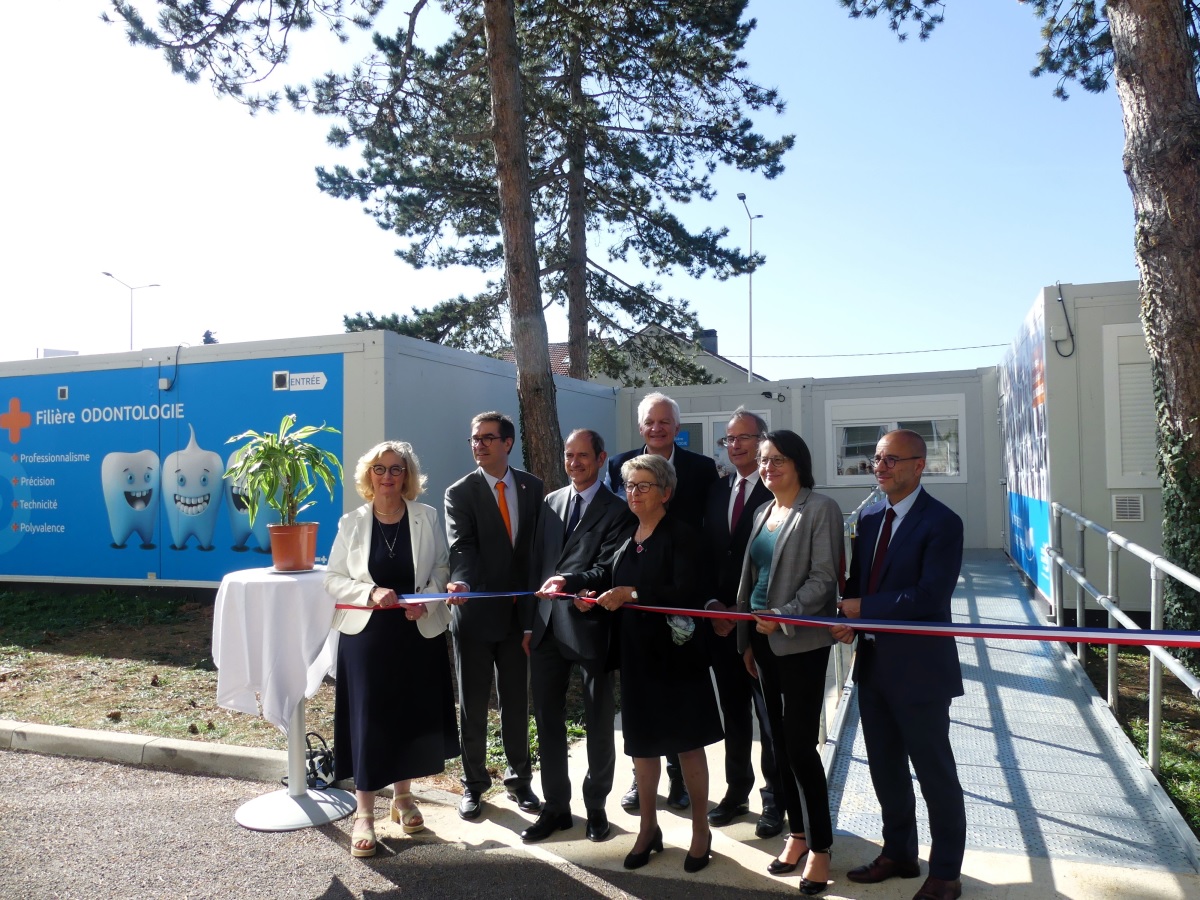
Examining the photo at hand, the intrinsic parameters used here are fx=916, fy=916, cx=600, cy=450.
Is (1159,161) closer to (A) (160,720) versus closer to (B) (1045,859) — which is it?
(B) (1045,859)

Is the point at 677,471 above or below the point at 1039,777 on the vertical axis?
above

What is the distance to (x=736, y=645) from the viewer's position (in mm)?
3855

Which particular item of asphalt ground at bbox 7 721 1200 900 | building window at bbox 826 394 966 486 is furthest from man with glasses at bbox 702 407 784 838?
building window at bbox 826 394 966 486

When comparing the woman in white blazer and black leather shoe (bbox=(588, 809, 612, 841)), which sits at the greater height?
the woman in white blazer

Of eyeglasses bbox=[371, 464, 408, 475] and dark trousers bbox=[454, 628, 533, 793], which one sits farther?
dark trousers bbox=[454, 628, 533, 793]

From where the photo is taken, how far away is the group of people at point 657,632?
323 centimetres

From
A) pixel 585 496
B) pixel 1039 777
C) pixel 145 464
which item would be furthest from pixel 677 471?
pixel 145 464

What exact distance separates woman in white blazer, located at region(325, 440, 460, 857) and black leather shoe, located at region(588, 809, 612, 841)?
70cm

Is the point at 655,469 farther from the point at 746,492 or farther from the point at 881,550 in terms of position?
the point at 881,550

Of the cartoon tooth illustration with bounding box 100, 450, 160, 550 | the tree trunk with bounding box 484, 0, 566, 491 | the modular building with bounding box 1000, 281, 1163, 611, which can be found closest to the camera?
the modular building with bounding box 1000, 281, 1163, 611

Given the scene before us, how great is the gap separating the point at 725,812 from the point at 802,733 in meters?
0.91

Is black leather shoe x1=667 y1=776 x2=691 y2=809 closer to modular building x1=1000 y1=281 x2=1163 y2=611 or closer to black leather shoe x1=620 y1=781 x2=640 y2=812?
black leather shoe x1=620 y1=781 x2=640 y2=812

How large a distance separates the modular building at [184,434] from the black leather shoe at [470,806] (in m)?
4.42

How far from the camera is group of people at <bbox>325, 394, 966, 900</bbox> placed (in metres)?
3.23
